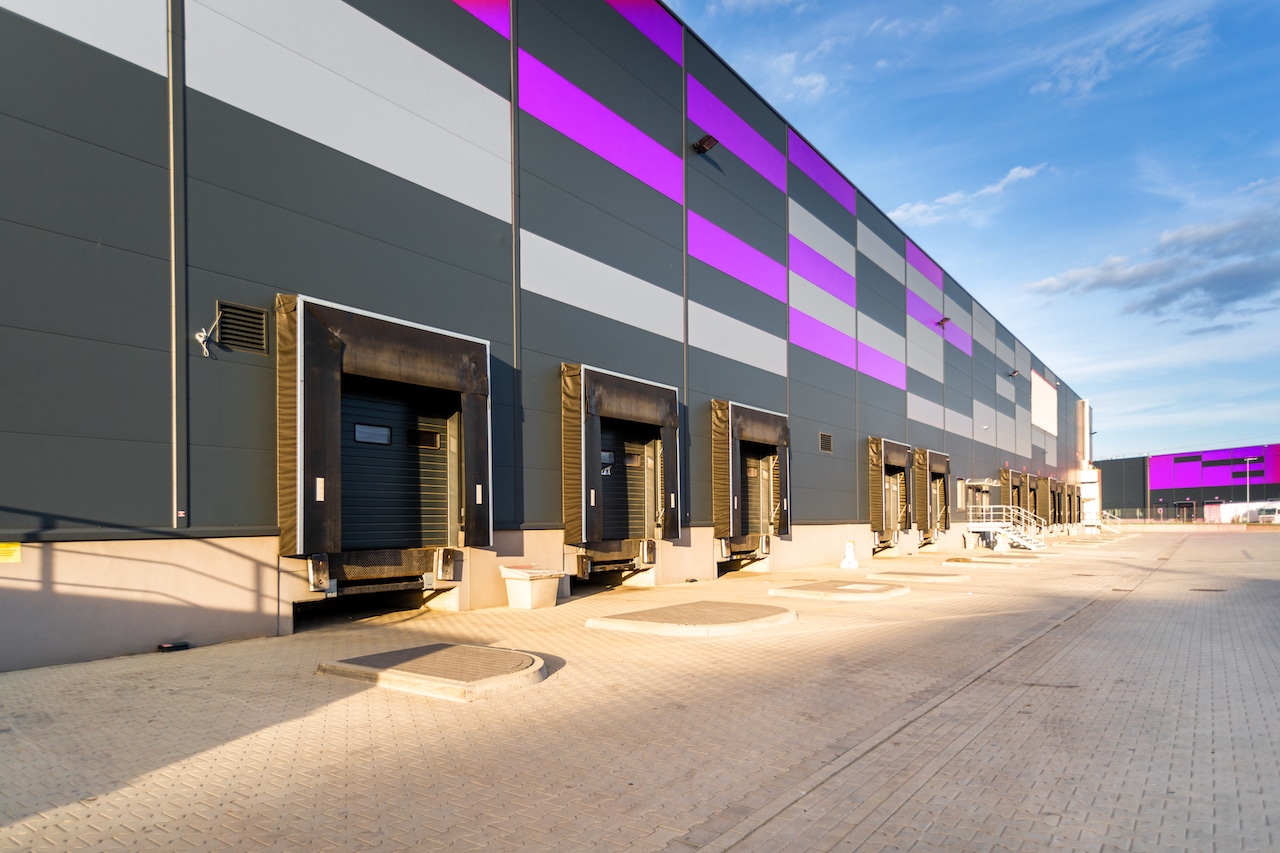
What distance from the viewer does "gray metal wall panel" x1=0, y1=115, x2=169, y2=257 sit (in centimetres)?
925

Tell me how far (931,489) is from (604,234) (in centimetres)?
2739

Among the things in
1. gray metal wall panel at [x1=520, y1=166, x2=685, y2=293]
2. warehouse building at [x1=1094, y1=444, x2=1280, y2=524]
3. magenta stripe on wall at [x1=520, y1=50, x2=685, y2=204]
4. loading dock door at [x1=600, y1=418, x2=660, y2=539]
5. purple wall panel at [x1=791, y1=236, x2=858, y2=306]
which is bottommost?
warehouse building at [x1=1094, y1=444, x2=1280, y2=524]

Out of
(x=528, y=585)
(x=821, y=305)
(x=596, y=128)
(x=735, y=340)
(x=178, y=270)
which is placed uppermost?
(x=596, y=128)

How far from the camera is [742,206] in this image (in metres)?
24.7

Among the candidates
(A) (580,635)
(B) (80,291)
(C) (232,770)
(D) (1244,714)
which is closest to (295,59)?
(B) (80,291)

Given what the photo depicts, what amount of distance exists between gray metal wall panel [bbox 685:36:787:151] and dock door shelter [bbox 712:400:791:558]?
364 inches

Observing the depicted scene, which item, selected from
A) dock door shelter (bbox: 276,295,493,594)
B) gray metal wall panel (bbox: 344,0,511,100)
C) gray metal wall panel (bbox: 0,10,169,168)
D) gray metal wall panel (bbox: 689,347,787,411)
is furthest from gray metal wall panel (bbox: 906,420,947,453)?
gray metal wall panel (bbox: 0,10,169,168)

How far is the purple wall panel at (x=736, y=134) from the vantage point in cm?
2278

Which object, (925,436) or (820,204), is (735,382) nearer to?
(820,204)

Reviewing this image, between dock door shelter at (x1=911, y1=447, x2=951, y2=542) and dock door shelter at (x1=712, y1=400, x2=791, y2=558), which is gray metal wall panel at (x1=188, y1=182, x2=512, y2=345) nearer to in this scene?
dock door shelter at (x1=712, y1=400, x2=791, y2=558)

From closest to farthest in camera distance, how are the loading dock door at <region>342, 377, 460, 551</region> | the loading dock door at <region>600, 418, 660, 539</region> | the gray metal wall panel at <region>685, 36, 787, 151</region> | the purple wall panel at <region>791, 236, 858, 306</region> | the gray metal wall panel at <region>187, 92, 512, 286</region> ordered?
the gray metal wall panel at <region>187, 92, 512, 286</region>
the loading dock door at <region>342, 377, 460, 551</region>
the loading dock door at <region>600, 418, 660, 539</region>
the gray metal wall panel at <region>685, 36, 787, 151</region>
the purple wall panel at <region>791, 236, 858, 306</region>

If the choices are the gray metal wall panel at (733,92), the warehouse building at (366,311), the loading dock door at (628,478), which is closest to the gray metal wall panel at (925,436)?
the warehouse building at (366,311)

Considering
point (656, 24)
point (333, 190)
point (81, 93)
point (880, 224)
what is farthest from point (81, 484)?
point (880, 224)

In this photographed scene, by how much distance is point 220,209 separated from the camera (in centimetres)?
1116
